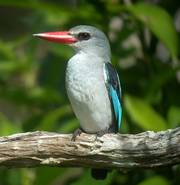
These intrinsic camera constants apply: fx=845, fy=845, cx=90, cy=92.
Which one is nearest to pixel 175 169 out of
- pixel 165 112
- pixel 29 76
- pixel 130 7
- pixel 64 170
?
pixel 165 112

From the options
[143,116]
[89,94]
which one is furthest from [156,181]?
[89,94]

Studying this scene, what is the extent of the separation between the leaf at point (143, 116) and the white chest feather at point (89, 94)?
7.1 inches

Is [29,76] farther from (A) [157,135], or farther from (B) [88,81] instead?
(A) [157,135]

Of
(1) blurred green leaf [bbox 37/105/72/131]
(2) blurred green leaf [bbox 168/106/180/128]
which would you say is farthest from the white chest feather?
(1) blurred green leaf [bbox 37/105/72/131]

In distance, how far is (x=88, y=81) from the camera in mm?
4586

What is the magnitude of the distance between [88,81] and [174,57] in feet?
2.07

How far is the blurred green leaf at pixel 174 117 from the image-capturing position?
484cm

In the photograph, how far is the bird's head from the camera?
4.72 meters

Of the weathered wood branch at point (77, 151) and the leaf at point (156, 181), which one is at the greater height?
the weathered wood branch at point (77, 151)

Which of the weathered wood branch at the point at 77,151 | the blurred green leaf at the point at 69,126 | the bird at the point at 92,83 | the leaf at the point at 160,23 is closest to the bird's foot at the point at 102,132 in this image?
the bird at the point at 92,83

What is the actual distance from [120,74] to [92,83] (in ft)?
2.50

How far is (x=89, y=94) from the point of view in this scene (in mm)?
4555

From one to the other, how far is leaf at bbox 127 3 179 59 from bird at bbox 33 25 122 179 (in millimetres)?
309

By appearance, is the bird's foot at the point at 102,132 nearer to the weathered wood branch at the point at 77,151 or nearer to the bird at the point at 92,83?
the bird at the point at 92,83
